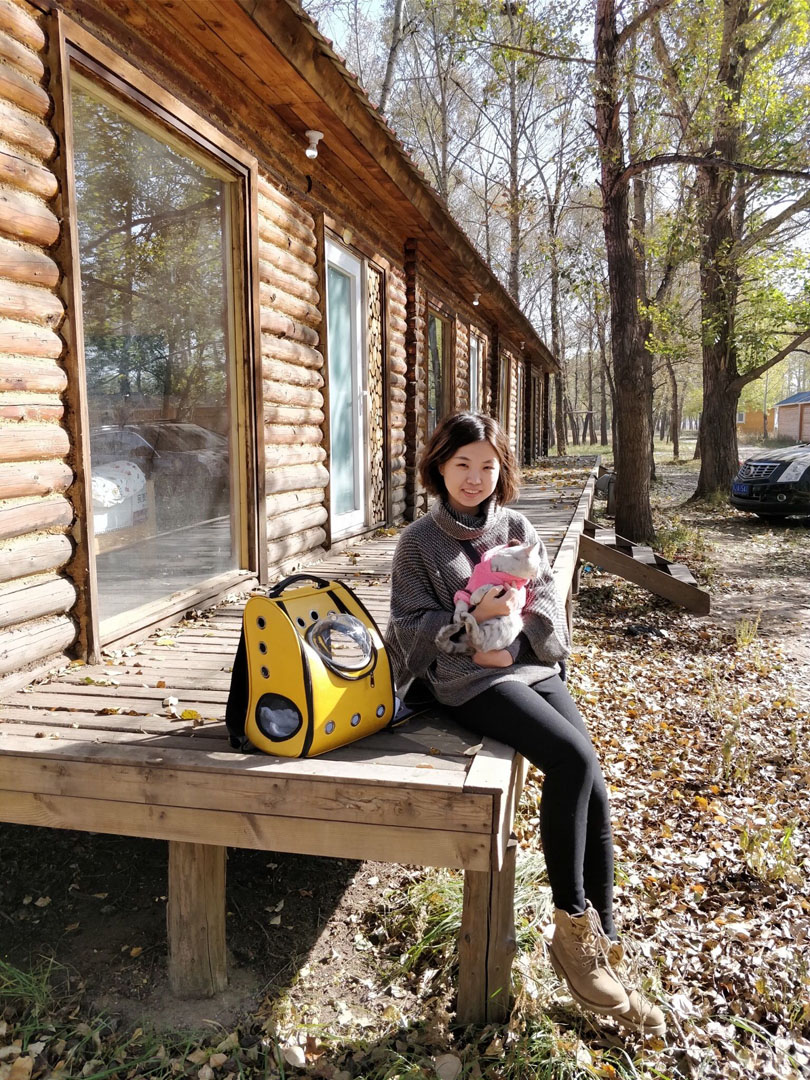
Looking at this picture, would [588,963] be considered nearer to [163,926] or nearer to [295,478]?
[163,926]

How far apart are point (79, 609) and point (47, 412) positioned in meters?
0.85

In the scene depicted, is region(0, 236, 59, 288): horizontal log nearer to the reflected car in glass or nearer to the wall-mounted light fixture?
the reflected car in glass

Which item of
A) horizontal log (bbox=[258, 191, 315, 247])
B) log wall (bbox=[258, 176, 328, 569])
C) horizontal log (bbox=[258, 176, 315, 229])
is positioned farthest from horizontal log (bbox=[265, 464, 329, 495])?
horizontal log (bbox=[258, 176, 315, 229])

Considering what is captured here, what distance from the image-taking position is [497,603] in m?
2.57

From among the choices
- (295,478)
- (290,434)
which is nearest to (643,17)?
(290,434)

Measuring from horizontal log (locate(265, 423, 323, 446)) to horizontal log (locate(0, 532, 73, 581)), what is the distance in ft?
6.98

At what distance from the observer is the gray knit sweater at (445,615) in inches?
105

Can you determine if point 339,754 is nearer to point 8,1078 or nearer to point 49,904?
point 8,1078

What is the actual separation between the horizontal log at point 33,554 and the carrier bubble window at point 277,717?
3.99 feet

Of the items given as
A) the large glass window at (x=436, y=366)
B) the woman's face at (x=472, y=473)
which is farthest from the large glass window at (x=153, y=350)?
the large glass window at (x=436, y=366)

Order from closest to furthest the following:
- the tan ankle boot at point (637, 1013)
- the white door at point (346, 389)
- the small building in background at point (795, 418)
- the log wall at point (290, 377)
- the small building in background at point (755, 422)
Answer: the tan ankle boot at point (637, 1013)
the log wall at point (290, 377)
the white door at point (346, 389)
the small building in background at point (795, 418)
the small building in background at point (755, 422)

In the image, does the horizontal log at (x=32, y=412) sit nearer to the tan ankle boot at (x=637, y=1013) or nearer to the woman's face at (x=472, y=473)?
the woman's face at (x=472, y=473)

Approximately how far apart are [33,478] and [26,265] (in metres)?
0.82

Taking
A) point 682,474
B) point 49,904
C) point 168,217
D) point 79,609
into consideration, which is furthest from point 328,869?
point 682,474
